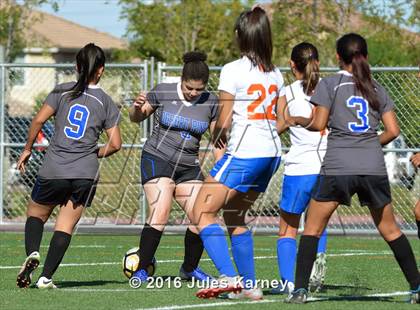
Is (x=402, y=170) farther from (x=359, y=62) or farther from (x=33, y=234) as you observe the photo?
(x=359, y=62)


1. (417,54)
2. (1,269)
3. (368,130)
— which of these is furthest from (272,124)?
(417,54)

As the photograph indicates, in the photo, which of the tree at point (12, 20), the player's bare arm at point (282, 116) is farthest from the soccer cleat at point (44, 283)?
the tree at point (12, 20)

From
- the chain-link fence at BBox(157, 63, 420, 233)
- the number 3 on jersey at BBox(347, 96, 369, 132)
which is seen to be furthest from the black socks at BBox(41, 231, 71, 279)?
the chain-link fence at BBox(157, 63, 420, 233)

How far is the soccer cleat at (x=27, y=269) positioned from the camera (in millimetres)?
Answer: 9570

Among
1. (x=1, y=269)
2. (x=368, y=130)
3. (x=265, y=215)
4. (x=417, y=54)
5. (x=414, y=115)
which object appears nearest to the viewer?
(x=368, y=130)

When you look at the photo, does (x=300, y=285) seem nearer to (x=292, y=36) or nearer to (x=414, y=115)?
(x=414, y=115)

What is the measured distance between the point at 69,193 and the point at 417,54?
17.9m

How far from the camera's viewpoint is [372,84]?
833 cm

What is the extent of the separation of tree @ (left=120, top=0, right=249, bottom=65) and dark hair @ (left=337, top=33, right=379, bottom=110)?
90.6 feet

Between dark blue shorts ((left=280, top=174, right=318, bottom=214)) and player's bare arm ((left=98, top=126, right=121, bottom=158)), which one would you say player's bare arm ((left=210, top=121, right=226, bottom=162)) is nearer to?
dark blue shorts ((left=280, top=174, right=318, bottom=214))

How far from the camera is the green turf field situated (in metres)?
8.52

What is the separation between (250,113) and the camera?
8.54 metres

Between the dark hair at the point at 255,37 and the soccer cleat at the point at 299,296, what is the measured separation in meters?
1.74

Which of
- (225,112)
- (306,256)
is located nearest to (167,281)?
(306,256)
